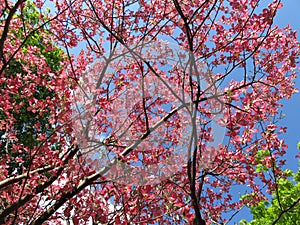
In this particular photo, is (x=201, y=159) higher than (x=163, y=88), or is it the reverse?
(x=163, y=88)

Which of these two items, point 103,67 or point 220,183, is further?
point 220,183

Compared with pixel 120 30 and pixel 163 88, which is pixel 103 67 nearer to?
pixel 163 88

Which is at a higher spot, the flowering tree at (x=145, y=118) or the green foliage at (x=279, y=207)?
the green foliage at (x=279, y=207)

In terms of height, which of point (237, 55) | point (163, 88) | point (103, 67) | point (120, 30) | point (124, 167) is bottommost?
point (124, 167)

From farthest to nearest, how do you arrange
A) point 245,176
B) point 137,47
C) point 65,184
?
point 245,176 → point 65,184 → point 137,47

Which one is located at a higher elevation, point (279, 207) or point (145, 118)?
point (279, 207)

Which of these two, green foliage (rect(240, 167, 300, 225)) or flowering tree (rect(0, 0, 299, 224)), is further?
green foliage (rect(240, 167, 300, 225))

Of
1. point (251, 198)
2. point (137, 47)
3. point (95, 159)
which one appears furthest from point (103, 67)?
point (251, 198)

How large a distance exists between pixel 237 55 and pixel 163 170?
2.07 m

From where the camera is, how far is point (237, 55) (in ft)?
16.2

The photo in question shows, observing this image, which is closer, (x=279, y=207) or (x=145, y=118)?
(x=145, y=118)

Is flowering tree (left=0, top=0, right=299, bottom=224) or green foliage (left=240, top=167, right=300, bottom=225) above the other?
green foliage (left=240, top=167, right=300, bottom=225)

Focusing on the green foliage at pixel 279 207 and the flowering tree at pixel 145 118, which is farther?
the green foliage at pixel 279 207

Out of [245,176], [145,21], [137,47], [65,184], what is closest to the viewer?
[137,47]
